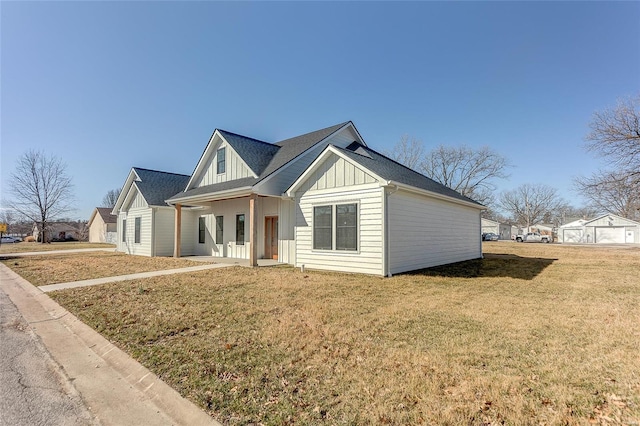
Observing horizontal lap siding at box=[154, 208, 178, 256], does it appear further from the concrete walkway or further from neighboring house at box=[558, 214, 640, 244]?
neighboring house at box=[558, 214, 640, 244]

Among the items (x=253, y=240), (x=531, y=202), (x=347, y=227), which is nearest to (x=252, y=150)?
(x=253, y=240)

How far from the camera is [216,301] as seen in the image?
641 cm

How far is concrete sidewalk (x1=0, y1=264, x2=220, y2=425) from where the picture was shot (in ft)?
8.42

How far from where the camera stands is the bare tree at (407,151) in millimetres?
37125

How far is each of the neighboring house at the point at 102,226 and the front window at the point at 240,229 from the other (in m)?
32.9

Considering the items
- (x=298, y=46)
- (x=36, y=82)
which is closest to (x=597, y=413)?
(x=298, y=46)

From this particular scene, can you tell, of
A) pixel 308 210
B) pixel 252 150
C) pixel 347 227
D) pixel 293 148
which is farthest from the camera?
pixel 293 148

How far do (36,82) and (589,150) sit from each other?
27.9 metres

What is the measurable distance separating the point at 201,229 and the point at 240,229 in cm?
397

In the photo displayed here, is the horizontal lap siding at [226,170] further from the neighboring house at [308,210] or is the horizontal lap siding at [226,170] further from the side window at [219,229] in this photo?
the side window at [219,229]

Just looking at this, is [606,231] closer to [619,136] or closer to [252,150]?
[619,136]

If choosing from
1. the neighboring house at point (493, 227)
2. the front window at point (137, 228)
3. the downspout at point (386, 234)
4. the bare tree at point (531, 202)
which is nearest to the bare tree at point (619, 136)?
the downspout at point (386, 234)

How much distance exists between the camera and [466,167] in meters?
40.7

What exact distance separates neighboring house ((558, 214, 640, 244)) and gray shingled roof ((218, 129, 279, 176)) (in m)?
53.0
